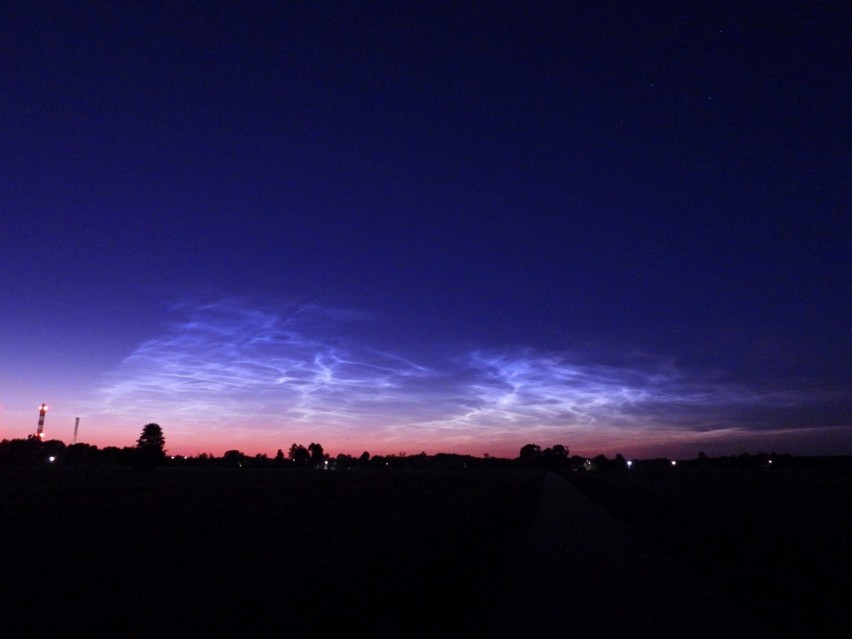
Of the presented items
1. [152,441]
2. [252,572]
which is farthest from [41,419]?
[252,572]

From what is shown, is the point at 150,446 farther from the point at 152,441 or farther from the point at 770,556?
the point at 770,556

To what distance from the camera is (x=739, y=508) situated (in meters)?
37.2

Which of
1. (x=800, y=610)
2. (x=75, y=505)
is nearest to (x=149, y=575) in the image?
(x=800, y=610)

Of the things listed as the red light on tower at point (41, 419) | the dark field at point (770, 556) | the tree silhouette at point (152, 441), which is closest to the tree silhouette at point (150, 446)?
the tree silhouette at point (152, 441)

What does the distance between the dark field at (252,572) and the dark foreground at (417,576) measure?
→ 58mm

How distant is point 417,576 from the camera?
555 inches

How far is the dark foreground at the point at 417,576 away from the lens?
9.91 m

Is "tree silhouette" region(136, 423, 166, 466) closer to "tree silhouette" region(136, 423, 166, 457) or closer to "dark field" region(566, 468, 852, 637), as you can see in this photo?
"tree silhouette" region(136, 423, 166, 457)

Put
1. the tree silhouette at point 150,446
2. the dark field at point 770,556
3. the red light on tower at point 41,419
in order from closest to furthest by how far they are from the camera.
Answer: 1. the dark field at point 770,556
2. the tree silhouette at point 150,446
3. the red light on tower at point 41,419

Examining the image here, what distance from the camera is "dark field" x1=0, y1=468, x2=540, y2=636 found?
10172 mm

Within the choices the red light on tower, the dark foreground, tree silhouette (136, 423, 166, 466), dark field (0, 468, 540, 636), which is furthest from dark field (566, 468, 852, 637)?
the red light on tower

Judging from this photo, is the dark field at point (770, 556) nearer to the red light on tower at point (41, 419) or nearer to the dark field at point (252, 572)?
the dark field at point (252, 572)

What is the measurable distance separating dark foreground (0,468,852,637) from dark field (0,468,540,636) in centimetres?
6

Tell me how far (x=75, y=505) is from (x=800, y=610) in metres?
32.1
